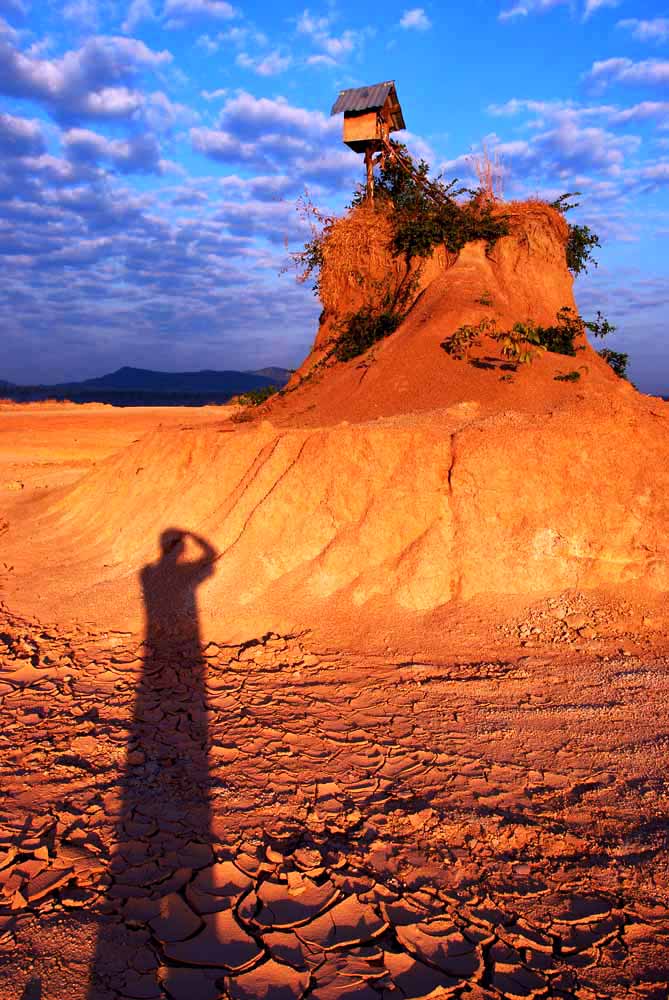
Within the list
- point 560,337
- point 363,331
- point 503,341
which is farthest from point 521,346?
point 363,331

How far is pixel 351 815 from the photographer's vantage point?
9.04 feet

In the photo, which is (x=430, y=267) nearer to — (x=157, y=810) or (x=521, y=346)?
(x=521, y=346)

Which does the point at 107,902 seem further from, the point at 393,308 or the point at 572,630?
the point at 393,308

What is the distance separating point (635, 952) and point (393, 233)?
931cm

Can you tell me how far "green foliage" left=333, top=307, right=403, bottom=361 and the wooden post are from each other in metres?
2.36

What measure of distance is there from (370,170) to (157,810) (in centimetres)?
1033

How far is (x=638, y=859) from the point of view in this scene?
7.89 feet

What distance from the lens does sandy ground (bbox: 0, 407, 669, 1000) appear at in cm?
205

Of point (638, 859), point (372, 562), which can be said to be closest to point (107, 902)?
point (638, 859)

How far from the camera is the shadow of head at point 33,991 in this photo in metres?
1.96

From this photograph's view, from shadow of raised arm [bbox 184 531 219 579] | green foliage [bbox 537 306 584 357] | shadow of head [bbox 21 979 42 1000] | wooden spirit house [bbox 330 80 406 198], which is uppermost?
wooden spirit house [bbox 330 80 406 198]

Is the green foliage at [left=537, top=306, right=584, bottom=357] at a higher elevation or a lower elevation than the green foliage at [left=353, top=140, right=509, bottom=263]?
lower

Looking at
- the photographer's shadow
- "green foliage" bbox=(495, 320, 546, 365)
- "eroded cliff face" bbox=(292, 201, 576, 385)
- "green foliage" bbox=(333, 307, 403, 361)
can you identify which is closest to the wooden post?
"eroded cliff face" bbox=(292, 201, 576, 385)

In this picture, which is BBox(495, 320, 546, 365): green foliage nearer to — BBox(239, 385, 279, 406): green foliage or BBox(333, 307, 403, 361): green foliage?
BBox(333, 307, 403, 361): green foliage
